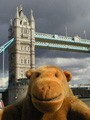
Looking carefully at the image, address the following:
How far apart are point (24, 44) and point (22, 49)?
1012 mm

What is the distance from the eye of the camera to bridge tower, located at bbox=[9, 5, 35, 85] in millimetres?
27750

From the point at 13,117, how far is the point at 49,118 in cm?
80

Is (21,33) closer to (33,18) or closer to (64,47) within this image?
(33,18)

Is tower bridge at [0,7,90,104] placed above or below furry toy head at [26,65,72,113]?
above

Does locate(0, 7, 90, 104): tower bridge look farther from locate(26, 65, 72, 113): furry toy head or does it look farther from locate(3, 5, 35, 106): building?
locate(26, 65, 72, 113): furry toy head

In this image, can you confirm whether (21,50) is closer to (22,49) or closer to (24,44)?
(22,49)

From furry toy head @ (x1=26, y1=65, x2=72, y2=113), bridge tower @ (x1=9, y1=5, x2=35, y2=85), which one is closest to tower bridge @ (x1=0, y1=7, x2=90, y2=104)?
bridge tower @ (x1=9, y1=5, x2=35, y2=85)

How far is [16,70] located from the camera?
27.3m

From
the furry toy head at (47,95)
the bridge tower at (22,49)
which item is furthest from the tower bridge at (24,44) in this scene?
the furry toy head at (47,95)

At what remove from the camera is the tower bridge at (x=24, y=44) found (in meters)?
27.8

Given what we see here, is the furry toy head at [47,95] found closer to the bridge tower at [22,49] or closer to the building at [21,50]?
the building at [21,50]

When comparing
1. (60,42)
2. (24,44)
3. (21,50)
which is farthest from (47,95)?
(60,42)

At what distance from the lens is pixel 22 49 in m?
28.7

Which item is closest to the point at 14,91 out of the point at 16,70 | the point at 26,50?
the point at 16,70
